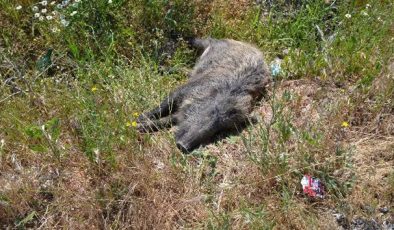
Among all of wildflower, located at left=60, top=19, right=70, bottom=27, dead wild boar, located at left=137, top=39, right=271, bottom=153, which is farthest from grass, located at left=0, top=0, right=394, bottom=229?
dead wild boar, located at left=137, top=39, right=271, bottom=153

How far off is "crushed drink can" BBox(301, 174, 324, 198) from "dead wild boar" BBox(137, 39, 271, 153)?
938 mm

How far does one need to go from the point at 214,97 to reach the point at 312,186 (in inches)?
55.1

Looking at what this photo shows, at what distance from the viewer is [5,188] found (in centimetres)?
412

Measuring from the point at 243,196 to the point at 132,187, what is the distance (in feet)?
2.73

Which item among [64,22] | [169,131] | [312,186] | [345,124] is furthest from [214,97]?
[64,22]

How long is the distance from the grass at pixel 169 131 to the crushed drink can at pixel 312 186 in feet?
0.16

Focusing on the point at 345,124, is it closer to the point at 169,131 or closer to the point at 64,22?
the point at 169,131

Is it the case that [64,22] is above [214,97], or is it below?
above

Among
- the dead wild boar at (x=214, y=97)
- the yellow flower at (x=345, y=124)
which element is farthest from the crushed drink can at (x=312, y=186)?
the dead wild boar at (x=214, y=97)

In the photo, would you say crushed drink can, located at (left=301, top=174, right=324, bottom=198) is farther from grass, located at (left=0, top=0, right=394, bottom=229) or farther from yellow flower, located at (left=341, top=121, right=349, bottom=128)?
yellow flower, located at (left=341, top=121, right=349, bottom=128)

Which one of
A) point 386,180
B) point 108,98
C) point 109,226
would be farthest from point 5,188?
point 386,180

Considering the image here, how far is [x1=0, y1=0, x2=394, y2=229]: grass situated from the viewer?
4.09 m

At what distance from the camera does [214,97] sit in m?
5.16

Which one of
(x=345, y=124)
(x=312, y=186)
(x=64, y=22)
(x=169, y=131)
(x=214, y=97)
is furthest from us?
(x=64, y=22)
